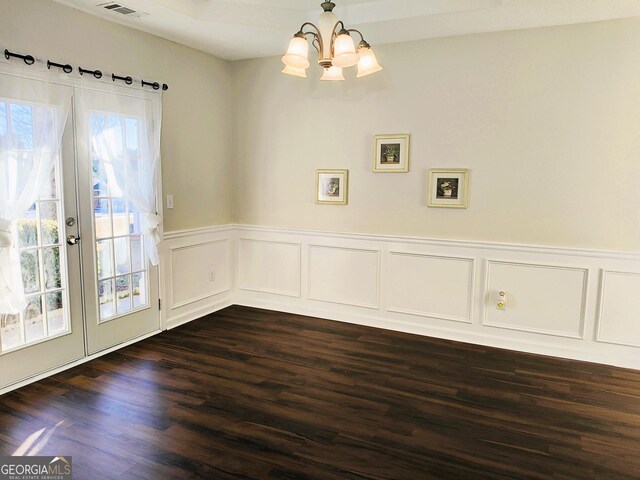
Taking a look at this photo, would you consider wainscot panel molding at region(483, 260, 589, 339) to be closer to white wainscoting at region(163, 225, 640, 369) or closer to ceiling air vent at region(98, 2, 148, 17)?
white wainscoting at region(163, 225, 640, 369)

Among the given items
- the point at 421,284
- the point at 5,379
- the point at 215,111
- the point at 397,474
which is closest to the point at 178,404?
the point at 5,379

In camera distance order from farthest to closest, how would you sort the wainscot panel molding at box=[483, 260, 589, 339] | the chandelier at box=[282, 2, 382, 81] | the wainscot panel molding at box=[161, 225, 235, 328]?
the wainscot panel molding at box=[161, 225, 235, 328] < the wainscot panel molding at box=[483, 260, 589, 339] < the chandelier at box=[282, 2, 382, 81]

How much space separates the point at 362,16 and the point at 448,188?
1621 mm

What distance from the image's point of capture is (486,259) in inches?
158

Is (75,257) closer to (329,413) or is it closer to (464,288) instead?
(329,413)

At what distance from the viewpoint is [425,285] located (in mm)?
4281

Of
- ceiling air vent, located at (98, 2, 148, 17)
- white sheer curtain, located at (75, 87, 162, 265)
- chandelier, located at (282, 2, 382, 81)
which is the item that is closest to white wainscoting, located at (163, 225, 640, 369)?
white sheer curtain, located at (75, 87, 162, 265)

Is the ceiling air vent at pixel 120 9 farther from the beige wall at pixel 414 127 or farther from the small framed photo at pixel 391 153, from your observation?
the small framed photo at pixel 391 153

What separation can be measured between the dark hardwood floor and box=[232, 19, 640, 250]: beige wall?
1.18m

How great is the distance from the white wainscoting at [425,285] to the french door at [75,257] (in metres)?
0.51

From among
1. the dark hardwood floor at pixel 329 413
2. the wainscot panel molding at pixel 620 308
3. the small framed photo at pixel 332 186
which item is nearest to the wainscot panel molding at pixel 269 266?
the small framed photo at pixel 332 186

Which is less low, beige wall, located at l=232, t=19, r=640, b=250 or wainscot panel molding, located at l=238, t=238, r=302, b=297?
beige wall, located at l=232, t=19, r=640, b=250

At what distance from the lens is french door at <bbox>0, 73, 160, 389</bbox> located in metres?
3.12

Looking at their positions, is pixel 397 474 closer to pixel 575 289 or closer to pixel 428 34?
pixel 575 289
